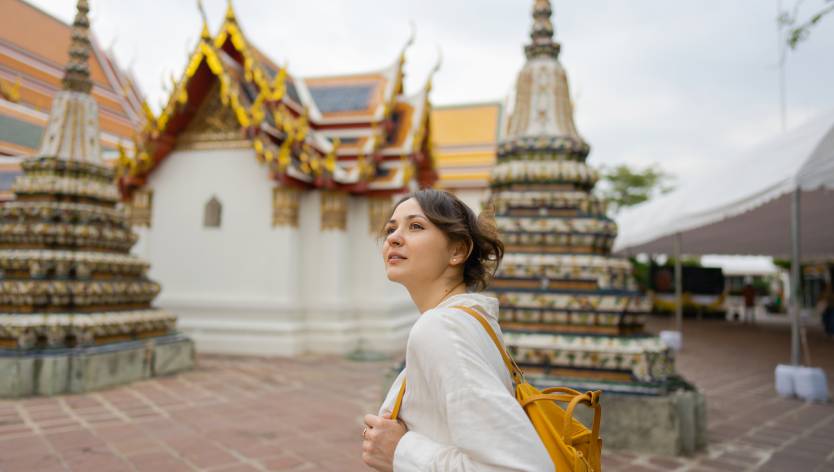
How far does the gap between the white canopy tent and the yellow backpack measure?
531cm

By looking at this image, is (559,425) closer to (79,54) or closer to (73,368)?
(73,368)

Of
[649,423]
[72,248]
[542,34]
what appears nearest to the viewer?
[649,423]

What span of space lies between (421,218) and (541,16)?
469cm

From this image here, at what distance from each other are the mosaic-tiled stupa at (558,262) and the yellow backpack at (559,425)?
3108mm

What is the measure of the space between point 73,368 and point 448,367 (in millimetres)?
5647

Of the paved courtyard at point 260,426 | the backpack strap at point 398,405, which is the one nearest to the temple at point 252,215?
the paved courtyard at point 260,426

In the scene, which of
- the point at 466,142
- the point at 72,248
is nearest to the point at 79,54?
the point at 72,248

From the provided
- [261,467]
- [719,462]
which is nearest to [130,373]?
[261,467]

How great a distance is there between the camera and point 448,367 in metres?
1.07

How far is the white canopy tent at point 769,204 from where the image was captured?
17.4 ft

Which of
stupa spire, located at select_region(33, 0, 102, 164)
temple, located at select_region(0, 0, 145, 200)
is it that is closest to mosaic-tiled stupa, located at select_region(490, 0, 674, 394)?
stupa spire, located at select_region(33, 0, 102, 164)

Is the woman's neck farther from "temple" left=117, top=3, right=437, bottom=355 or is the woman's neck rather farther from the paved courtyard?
"temple" left=117, top=3, right=437, bottom=355

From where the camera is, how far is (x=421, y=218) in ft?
4.43

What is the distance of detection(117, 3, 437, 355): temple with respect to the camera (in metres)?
8.64
